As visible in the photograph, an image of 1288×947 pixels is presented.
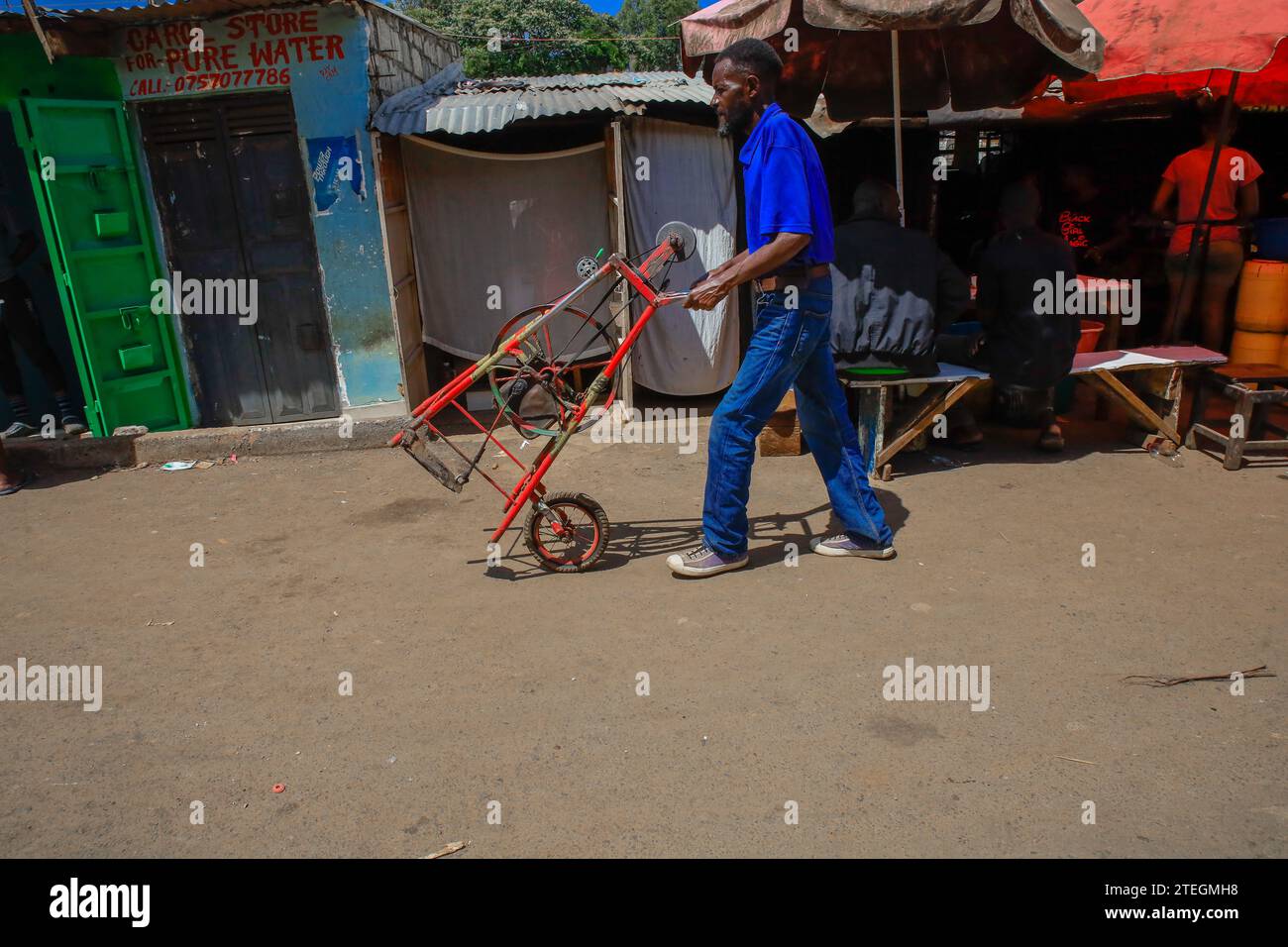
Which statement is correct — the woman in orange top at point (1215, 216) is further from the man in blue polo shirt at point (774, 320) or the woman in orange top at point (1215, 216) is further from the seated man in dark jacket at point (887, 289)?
the man in blue polo shirt at point (774, 320)

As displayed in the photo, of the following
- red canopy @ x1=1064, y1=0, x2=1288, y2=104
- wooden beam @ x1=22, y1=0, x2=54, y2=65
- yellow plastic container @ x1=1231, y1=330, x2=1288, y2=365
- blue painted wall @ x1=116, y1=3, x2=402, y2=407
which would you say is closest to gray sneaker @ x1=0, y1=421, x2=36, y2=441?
blue painted wall @ x1=116, y1=3, x2=402, y2=407

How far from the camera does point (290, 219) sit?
286 inches

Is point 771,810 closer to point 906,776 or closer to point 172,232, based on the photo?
point 906,776

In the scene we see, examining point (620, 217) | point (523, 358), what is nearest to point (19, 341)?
point (620, 217)

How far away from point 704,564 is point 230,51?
5.42 m

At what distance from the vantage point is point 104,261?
23.1ft

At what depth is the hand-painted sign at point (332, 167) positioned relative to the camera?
23.0 ft

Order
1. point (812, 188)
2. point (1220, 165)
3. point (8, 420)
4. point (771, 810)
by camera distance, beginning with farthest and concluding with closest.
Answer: point (8, 420) < point (1220, 165) < point (812, 188) < point (771, 810)

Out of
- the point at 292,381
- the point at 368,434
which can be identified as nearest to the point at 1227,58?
the point at 368,434

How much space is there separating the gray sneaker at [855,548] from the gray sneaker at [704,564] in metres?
0.44

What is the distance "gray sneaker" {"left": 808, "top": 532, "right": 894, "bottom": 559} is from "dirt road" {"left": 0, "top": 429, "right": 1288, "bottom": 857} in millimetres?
69

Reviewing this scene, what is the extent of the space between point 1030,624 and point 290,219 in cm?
614

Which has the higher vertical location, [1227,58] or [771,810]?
[1227,58]

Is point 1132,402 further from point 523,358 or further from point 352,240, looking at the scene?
point 352,240
